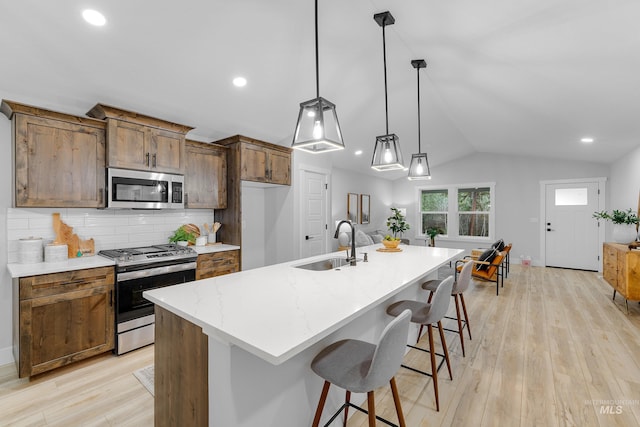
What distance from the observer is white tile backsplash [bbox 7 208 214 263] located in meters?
2.74

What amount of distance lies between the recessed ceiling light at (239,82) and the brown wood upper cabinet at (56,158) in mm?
1342

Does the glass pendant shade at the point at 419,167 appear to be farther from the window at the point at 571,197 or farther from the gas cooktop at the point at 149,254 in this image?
the window at the point at 571,197

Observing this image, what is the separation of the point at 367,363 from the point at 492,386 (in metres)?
1.53

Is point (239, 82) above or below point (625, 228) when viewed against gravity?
above

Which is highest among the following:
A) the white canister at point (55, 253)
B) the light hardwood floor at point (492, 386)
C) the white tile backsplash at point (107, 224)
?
the white tile backsplash at point (107, 224)

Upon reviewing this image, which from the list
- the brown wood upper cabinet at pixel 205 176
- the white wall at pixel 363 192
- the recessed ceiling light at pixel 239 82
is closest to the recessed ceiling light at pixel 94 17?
the recessed ceiling light at pixel 239 82

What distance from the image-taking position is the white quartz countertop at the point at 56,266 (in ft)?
7.76

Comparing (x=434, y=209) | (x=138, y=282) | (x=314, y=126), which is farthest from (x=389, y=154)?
(x=434, y=209)

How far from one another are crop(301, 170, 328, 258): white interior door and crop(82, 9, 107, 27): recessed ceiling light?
306 cm

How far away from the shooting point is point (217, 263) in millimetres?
3627

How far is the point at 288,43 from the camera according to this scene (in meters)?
2.78

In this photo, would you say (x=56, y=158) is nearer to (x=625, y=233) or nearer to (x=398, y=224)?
(x=625, y=233)

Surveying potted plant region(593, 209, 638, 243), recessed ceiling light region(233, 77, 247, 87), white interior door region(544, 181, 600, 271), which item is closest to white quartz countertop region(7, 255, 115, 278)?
recessed ceiling light region(233, 77, 247, 87)

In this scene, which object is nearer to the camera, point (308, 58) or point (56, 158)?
point (56, 158)
